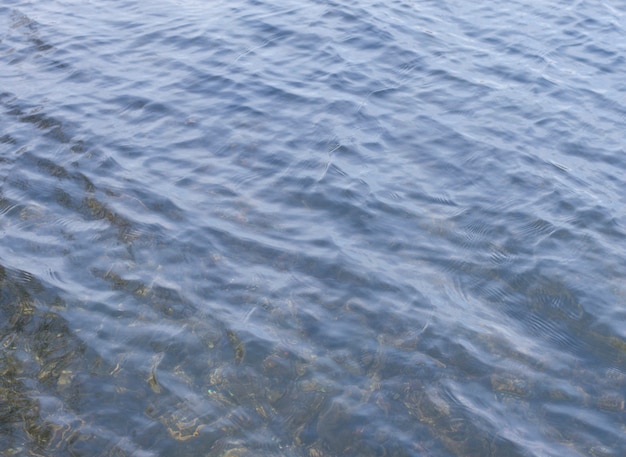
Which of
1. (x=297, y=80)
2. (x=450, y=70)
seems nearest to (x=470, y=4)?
(x=450, y=70)

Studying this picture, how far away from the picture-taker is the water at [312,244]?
659cm

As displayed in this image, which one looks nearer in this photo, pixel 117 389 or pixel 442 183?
pixel 117 389

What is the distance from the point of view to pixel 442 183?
33.1 ft

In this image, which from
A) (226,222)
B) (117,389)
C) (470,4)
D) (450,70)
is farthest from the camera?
(470,4)

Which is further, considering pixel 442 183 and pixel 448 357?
pixel 442 183

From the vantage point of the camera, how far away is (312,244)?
8.81m

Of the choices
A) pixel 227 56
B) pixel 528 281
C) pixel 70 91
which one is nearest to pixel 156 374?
pixel 528 281

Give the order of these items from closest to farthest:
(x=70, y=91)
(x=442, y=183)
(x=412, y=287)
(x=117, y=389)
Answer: (x=117, y=389) → (x=412, y=287) → (x=442, y=183) → (x=70, y=91)

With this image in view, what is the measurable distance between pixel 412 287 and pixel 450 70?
6665 mm

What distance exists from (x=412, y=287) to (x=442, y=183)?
8.19 ft

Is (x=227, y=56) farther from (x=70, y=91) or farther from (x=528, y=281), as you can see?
(x=528, y=281)

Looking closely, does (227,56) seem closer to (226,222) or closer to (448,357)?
(226,222)

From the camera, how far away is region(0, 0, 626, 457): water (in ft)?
21.6

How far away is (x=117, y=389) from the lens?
676cm
